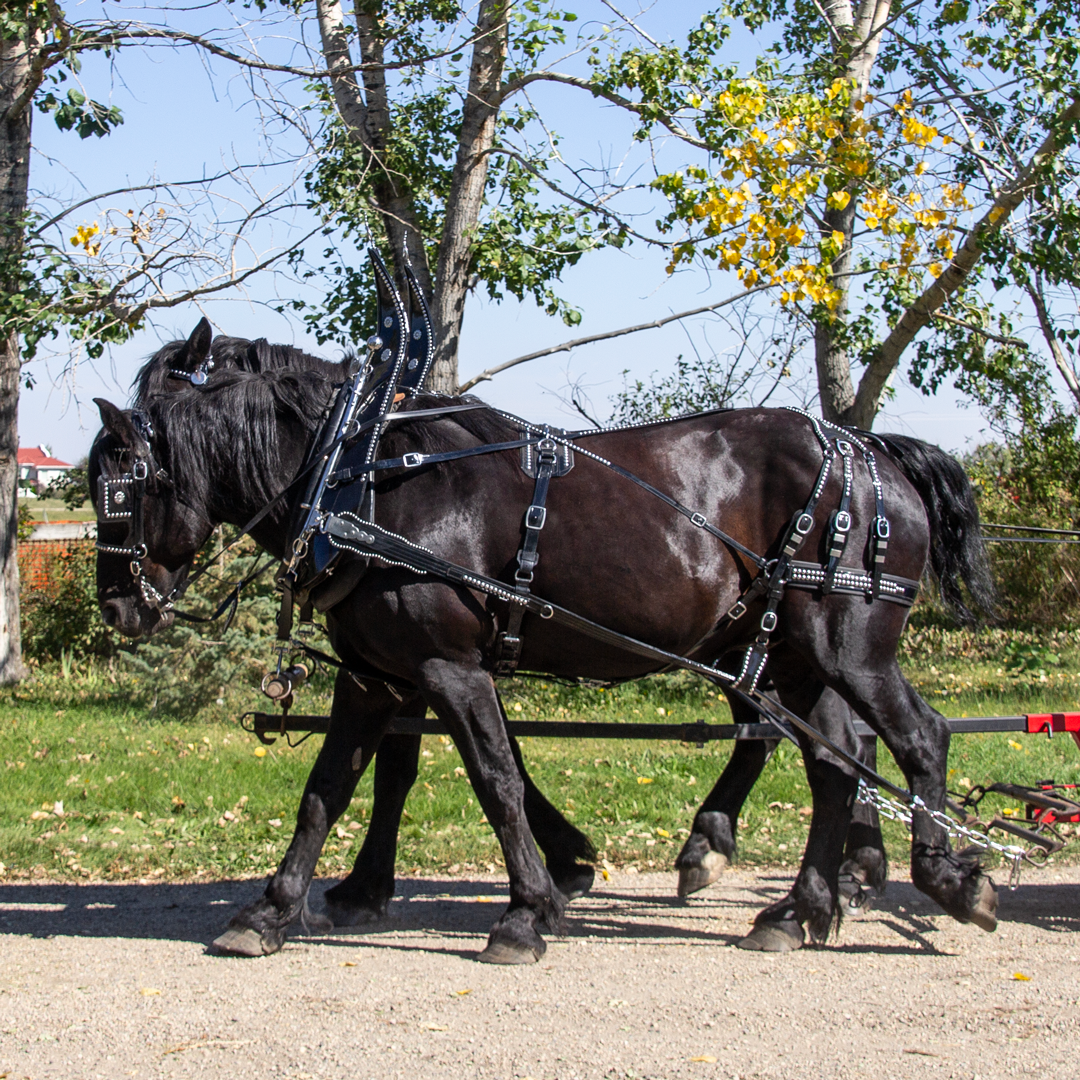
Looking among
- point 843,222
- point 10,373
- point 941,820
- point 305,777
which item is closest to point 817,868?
point 941,820

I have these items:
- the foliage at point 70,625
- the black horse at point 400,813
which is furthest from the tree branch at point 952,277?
the foliage at point 70,625

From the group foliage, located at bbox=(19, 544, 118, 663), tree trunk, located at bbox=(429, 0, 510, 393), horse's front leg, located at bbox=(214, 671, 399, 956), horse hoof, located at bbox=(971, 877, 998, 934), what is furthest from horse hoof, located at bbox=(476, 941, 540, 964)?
foliage, located at bbox=(19, 544, 118, 663)

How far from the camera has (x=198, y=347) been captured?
13.6 feet

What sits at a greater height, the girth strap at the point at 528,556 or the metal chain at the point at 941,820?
the girth strap at the point at 528,556

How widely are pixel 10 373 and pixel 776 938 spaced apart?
879 cm

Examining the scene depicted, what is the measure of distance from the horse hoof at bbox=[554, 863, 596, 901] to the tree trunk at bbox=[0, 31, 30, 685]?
674cm

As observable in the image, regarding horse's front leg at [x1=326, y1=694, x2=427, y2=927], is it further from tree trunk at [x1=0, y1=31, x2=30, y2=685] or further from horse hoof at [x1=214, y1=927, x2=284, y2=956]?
tree trunk at [x1=0, y1=31, x2=30, y2=685]

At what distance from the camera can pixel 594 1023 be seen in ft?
11.0

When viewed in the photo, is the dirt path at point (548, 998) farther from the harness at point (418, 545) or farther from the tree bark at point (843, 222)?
the tree bark at point (843, 222)

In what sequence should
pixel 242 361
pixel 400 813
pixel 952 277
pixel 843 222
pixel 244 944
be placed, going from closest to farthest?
pixel 244 944, pixel 242 361, pixel 400 813, pixel 952 277, pixel 843 222

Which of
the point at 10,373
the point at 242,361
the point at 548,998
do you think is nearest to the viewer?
the point at 548,998

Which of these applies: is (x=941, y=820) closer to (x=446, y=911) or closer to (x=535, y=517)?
(x=535, y=517)

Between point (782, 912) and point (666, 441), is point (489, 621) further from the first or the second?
point (782, 912)

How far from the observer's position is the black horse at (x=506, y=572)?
3920mm
